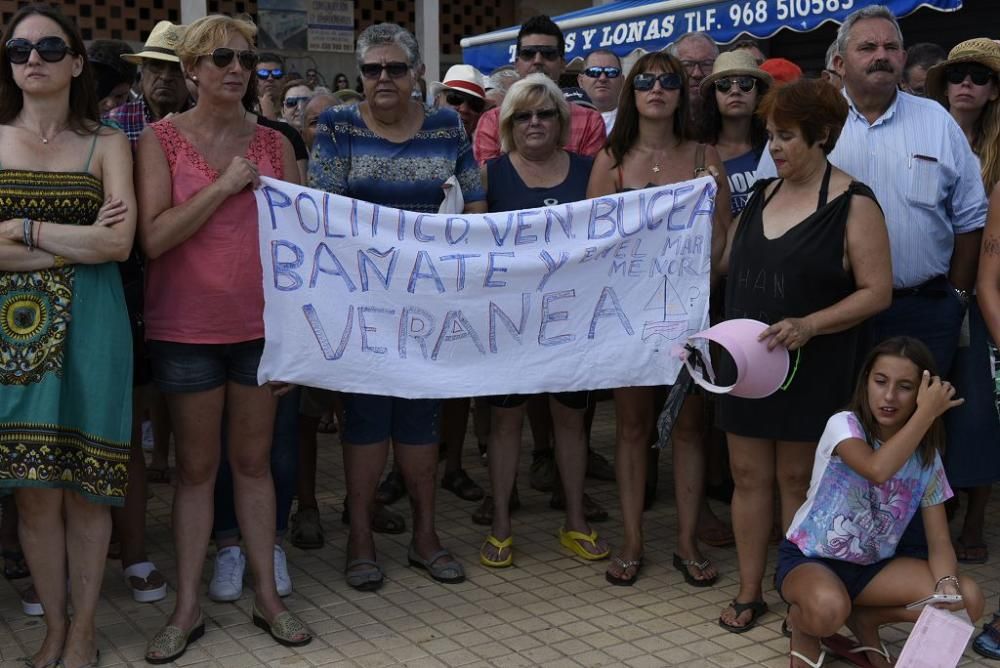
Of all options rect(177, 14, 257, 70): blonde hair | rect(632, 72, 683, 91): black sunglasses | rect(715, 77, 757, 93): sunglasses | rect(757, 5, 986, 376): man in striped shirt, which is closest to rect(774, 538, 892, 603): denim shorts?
rect(757, 5, 986, 376): man in striped shirt

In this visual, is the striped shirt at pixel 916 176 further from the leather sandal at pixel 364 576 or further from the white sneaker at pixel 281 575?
the white sneaker at pixel 281 575

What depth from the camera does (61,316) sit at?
3.90m

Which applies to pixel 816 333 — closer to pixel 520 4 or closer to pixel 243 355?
pixel 243 355

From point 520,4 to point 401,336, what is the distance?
16150mm

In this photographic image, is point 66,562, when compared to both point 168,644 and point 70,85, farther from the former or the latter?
point 70,85

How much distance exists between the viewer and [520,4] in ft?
64.8

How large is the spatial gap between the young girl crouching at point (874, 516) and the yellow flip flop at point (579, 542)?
1.28 metres

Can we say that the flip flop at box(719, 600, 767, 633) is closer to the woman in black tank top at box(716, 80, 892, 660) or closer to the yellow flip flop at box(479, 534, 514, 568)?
the woman in black tank top at box(716, 80, 892, 660)

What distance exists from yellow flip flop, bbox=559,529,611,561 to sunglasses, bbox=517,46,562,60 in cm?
290

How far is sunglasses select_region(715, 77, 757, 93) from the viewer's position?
17.1ft

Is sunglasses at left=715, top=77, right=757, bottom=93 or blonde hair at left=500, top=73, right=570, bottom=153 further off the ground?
sunglasses at left=715, top=77, right=757, bottom=93

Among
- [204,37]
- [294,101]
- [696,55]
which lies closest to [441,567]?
[204,37]

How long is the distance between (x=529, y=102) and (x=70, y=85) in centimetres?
183

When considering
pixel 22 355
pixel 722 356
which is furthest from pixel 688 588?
pixel 22 355
